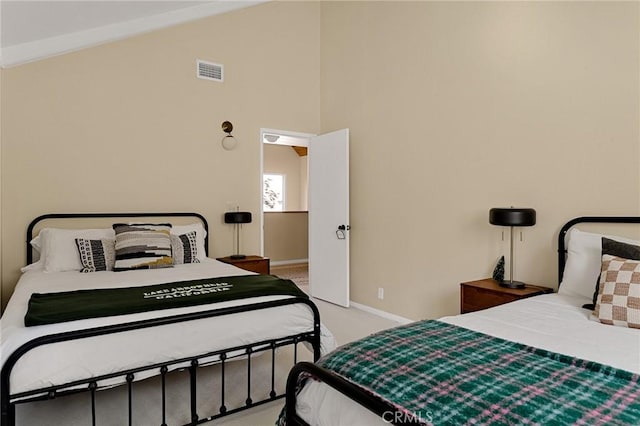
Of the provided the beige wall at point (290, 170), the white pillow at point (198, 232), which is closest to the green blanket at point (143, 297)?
the white pillow at point (198, 232)

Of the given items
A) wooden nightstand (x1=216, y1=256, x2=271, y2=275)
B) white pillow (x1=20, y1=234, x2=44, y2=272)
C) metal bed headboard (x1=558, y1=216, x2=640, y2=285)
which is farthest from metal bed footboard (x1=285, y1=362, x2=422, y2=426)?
white pillow (x1=20, y1=234, x2=44, y2=272)

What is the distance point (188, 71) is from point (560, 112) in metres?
3.65

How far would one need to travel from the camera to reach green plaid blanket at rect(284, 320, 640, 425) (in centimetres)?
109

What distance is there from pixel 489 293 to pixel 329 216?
2.41 m

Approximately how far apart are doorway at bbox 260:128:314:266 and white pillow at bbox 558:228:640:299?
196 inches

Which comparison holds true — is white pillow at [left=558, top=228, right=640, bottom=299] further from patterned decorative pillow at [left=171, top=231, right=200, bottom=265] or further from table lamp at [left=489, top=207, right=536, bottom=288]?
patterned decorative pillow at [left=171, top=231, right=200, bottom=265]

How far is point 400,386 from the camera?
50.1 inches

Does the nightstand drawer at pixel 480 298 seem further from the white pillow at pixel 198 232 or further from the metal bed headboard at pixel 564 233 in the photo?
the white pillow at pixel 198 232

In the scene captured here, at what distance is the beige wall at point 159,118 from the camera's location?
3633 millimetres

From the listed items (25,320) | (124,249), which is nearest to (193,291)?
(25,320)

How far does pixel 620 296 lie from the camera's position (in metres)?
1.93

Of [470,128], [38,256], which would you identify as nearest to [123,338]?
[38,256]

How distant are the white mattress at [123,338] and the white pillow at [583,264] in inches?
61.1

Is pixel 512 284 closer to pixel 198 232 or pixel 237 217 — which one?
pixel 237 217
